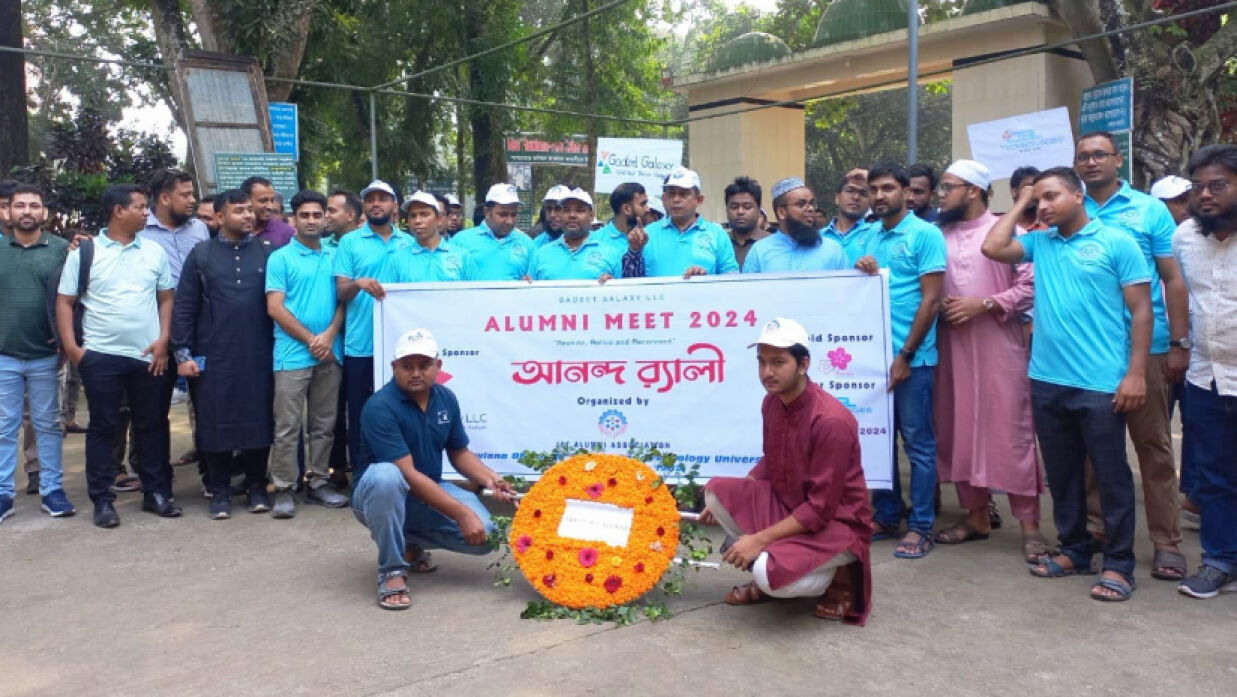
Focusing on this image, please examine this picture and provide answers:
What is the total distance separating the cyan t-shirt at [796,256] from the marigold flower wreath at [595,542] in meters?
1.73

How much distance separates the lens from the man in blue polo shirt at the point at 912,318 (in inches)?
211

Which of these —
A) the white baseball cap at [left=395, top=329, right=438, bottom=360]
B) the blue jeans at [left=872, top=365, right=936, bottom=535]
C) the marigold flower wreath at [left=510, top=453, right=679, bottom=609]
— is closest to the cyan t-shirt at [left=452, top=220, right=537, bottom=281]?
the white baseball cap at [left=395, top=329, right=438, bottom=360]

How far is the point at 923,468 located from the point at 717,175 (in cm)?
1396

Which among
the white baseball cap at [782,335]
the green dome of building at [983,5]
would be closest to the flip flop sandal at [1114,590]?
the white baseball cap at [782,335]

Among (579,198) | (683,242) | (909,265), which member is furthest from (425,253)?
(909,265)

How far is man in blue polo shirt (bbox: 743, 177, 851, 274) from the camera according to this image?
18.8 feet

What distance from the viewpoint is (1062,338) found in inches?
189

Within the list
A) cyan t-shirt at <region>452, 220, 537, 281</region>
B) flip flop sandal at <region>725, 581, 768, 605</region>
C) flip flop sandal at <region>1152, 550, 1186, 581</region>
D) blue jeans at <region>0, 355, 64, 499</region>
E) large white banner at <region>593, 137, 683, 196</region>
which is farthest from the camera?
large white banner at <region>593, 137, 683, 196</region>

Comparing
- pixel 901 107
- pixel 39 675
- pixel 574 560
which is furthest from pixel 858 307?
pixel 901 107

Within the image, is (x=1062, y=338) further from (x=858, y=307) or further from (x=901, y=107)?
(x=901, y=107)

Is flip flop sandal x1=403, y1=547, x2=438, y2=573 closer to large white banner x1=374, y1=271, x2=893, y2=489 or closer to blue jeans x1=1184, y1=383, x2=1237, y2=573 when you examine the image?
large white banner x1=374, y1=271, x2=893, y2=489

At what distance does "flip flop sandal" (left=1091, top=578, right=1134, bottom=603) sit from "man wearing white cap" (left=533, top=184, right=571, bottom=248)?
3804 millimetres

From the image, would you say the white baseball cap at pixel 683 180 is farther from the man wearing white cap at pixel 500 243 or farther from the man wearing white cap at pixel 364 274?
the man wearing white cap at pixel 364 274

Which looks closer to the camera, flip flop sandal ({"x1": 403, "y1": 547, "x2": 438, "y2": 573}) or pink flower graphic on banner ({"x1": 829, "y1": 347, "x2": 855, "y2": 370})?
flip flop sandal ({"x1": 403, "y1": 547, "x2": 438, "y2": 573})
